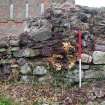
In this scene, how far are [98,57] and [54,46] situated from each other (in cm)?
106

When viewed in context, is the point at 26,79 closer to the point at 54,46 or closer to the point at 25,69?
the point at 25,69

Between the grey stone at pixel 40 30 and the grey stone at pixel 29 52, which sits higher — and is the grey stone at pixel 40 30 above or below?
above

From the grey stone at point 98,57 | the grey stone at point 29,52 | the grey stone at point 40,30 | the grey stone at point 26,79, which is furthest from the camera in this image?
the grey stone at point 40,30

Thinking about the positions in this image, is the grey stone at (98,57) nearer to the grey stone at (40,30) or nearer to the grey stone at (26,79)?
the grey stone at (40,30)

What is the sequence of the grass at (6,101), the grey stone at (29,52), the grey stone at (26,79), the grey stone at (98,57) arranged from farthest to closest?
the grey stone at (29,52)
the grey stone at (26,79)
the grey stone at (98,57)
the grass at (6,101)

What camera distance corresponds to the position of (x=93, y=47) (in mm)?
11688

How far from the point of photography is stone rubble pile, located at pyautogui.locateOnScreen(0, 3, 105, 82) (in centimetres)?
1148

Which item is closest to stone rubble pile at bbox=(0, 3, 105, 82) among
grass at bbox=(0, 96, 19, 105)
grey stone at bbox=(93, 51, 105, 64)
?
grey stone at bbox=(93, 51, 105, 64)

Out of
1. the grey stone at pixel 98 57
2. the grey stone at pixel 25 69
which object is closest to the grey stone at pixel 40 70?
the grey stone at pixel 25 69

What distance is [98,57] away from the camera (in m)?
11.5

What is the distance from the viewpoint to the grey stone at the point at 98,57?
1140 cm

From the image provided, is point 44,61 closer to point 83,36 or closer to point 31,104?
point 83,36

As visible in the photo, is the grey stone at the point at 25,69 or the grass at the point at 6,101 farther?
the grey stone at the point at 25,69

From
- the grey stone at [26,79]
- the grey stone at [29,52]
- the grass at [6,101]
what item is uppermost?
the grey stone at [29,52]
